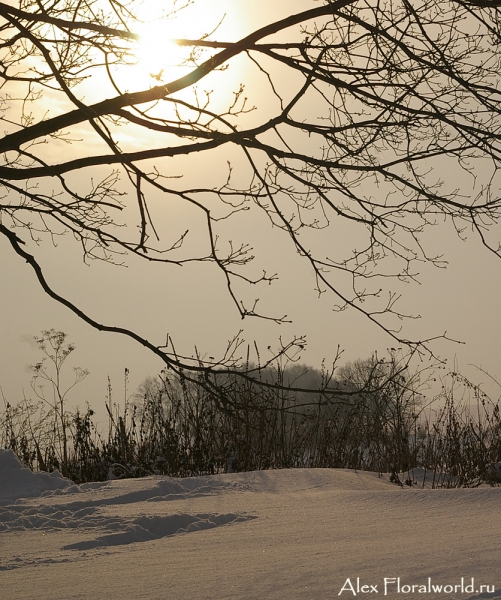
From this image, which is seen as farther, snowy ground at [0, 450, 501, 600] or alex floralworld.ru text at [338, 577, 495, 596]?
snowy ground at [0, 450, 501, 600]

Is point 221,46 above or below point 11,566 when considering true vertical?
above

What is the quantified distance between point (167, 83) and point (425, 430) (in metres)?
5.17

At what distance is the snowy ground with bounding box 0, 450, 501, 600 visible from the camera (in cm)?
207

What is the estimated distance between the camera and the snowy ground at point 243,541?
6.80 feet

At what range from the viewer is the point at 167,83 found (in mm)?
4457

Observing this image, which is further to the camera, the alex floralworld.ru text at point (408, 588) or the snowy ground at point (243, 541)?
the snowy ground at point (243, 541)

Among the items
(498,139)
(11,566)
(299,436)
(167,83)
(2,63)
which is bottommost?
(11,566)

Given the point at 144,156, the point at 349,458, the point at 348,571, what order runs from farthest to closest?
the point at 349,458 → the point at 144,156 → the point at 348,571

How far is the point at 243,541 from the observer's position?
2.93m

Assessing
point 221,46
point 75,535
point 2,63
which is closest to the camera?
point 75,535

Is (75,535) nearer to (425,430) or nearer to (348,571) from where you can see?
(348,571)

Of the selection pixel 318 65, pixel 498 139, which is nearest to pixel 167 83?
pixel 318 65

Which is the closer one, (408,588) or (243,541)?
(408,588)

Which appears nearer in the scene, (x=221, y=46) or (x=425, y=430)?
(x=221, y=46)
